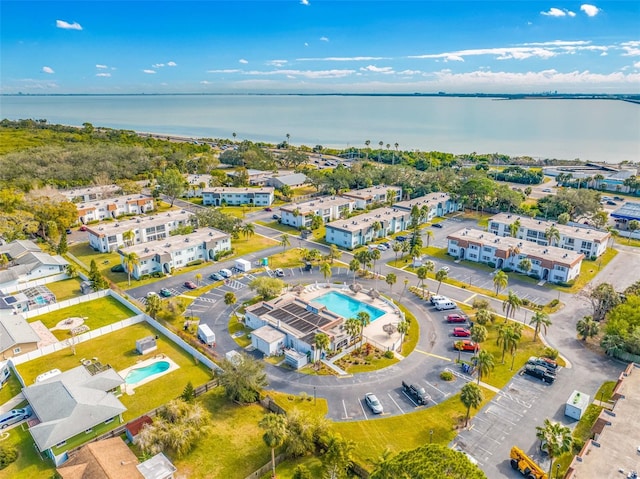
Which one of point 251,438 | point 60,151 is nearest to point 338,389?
point 251,438

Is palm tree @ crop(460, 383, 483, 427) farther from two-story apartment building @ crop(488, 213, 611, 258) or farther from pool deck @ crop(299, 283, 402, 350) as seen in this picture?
two-story apartment building @ crop(488, 213, 611, 258)

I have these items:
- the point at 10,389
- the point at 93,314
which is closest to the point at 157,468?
the point at 10,389

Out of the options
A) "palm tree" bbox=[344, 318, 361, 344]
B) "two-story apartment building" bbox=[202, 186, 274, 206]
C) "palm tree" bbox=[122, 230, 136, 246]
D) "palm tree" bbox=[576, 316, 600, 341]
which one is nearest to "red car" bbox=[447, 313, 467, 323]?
"palm tree" bbox=[576, 316, 600, 341]

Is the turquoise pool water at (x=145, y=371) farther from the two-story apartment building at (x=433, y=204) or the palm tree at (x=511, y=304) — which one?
the two-story apartment building at (x=433, y=204)

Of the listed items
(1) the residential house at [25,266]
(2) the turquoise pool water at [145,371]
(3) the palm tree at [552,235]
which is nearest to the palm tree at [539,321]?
(3) the palm tree at [552,235]

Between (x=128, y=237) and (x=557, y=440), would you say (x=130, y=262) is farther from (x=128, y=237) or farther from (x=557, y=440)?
(x=557, y=440)

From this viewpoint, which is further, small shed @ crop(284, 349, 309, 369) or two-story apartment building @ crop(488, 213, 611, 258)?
two-story apartment building @ crop(488, 213, 611, 258)
